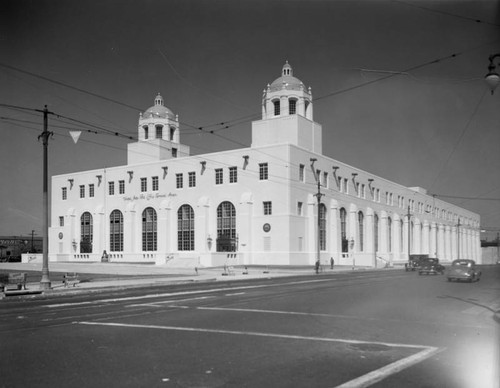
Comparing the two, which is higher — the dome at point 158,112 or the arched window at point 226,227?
the dome at point 158,112

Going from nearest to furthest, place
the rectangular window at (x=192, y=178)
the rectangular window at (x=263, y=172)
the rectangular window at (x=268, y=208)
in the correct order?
the rectangular window at (x=268, y=208)
the rectangular window at (x=263, y=172)
the rectangular window at (x=192, y=178)

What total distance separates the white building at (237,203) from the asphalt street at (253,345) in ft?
136

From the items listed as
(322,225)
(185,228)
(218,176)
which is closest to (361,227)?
(322,225)

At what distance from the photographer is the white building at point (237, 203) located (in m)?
63.2

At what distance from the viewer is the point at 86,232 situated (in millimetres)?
82188

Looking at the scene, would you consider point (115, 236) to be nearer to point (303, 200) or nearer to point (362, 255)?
point (303, 200)

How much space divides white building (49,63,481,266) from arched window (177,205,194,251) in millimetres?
133

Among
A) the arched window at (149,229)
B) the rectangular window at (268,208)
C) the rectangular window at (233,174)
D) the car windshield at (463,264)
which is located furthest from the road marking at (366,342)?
the arched window at (149,229)

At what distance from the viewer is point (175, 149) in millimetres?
82688

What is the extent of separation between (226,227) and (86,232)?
87.6ft

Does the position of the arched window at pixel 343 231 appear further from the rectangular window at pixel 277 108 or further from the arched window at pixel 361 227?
the rectangular window at pixel 277 108

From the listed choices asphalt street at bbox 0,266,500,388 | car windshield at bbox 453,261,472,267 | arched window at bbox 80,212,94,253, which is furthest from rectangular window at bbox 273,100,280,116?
asphalt street at bbox 0,266,500,388

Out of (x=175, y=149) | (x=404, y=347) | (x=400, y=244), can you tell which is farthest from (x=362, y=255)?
(x=404, y=347)

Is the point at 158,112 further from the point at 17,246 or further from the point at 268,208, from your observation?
the point at 17,246
